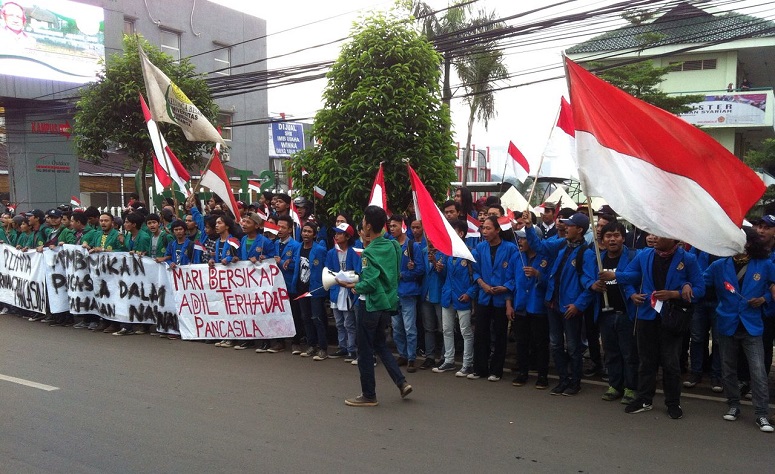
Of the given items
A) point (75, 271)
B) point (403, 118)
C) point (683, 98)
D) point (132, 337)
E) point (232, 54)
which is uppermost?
point (232, 54)

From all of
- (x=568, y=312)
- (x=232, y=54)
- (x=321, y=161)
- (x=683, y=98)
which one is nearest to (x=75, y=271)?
(x=321, y=161)

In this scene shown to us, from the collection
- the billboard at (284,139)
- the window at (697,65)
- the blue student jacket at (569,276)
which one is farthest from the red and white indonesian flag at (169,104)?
the billboard at (284,139)

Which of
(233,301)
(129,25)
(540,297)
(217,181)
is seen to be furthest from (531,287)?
(129,25)

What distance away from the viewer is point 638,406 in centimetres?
604

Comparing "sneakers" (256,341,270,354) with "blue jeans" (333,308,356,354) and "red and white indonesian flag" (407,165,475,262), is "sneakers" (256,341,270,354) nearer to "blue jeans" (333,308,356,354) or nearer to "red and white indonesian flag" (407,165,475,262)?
A: "blue jeans" (333,308,356,354)

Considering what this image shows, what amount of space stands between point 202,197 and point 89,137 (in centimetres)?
475

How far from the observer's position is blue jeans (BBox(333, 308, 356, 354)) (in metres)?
8.20

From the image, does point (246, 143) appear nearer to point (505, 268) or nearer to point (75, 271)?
point (75, 271)

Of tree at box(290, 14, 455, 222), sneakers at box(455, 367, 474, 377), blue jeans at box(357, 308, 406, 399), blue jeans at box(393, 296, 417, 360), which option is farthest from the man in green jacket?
tree at box(290, 14, 455, 222)

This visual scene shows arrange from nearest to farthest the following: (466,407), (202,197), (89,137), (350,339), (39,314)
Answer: (466,407) → (350,339) → (39,314) → (202,197) → (89,137)

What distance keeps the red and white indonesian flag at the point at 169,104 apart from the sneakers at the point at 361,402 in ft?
18.2

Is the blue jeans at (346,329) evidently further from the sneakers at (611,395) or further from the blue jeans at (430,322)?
the sneakers at (611,395)

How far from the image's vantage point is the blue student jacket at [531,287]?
6969 mm

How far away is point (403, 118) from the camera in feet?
30.5
